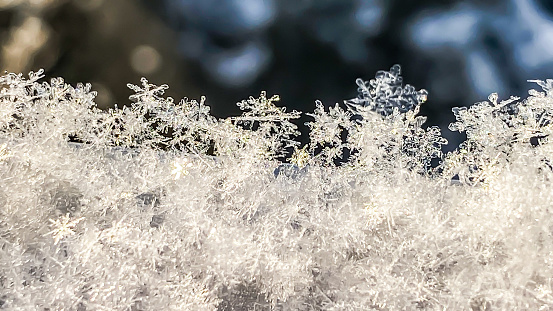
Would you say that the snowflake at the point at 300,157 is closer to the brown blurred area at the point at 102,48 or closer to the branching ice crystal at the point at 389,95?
the branching ice crystal at the point at 389,95

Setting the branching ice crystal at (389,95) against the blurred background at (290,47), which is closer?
the branching ice crystal at (389,95)

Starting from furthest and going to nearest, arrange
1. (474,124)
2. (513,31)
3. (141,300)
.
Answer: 1. (513,31)
2. (474,124)
3. (141,300)

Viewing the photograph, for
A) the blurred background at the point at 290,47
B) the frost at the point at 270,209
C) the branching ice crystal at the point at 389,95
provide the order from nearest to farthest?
the frost at the point at 270,209
the branching ice crystal at the point at 389,95
the blurred background at the point at 290,47

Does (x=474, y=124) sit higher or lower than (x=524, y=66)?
lower

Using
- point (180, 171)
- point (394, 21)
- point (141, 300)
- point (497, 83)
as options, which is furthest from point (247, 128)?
point (497, 83)

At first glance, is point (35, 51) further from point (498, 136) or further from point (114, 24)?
point (498, 136)

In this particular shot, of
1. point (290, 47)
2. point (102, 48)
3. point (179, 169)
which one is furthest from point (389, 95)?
point (102, 48)

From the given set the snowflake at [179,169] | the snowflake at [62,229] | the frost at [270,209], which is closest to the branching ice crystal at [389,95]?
the frost at [270,209]
